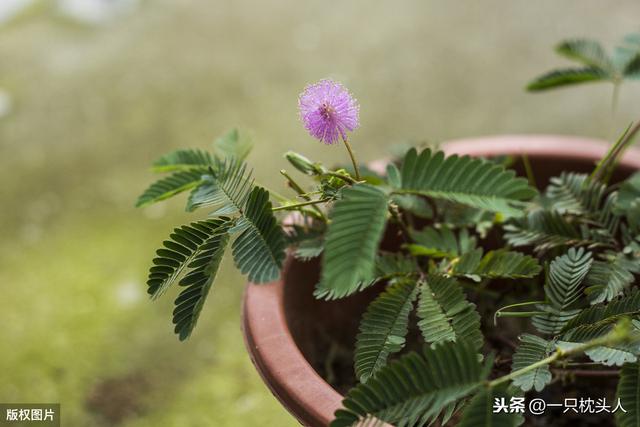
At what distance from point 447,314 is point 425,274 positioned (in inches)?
3.4

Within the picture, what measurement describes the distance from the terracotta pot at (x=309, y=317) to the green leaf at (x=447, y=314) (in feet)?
0.40

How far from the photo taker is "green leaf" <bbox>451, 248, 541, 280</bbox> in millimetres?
842

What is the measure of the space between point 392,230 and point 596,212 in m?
0.28

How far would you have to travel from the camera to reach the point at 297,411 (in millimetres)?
832

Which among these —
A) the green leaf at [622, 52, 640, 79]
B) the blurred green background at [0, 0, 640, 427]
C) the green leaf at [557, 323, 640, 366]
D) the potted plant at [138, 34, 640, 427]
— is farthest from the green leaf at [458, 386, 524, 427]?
the blurred green background at [0, 0, 640, 427]

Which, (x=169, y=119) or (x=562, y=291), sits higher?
(x=169, y=119)

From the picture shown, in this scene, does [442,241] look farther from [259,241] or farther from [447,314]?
[259,241]

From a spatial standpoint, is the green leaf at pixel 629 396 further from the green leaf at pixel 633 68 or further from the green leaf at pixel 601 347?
the green leaf at pixel 633 68

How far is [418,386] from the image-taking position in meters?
0.69

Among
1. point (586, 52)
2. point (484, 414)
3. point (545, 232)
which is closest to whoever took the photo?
point (484, 414)

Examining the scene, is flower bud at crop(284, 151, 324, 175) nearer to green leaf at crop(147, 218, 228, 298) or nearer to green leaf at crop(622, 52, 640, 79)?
green leaf at crop(147, 218, 228, 298)

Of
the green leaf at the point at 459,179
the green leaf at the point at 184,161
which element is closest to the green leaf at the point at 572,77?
the green leaf at the point at 459,179

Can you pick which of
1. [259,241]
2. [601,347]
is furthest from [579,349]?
[259,241]

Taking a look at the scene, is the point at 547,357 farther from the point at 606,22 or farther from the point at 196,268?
the point at 606,22
